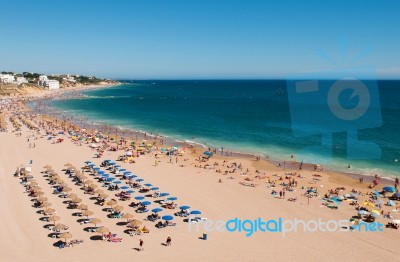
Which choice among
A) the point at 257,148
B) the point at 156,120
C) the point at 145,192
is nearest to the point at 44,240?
the point at 145,192

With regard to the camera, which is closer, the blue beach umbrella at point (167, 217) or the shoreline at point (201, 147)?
the blue beach umbrella at point (167, 217)

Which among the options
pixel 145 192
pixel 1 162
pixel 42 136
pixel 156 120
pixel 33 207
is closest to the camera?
pixel 33 207

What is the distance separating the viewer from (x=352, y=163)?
37.1 meters

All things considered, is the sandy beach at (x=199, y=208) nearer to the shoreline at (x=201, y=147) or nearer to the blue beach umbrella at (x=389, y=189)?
the blue beach umbrella at (x=389, y=189)

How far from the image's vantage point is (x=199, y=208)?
79.7 feet

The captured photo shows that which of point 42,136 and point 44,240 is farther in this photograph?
point 42,136

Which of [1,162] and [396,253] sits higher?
[1,162]

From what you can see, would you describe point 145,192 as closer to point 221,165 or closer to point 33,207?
point 33,207

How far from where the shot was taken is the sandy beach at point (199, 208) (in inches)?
725

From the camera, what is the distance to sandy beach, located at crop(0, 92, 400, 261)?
725 inches

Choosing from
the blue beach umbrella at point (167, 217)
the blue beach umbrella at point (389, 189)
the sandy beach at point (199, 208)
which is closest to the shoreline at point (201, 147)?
the sandy beach at point (199, 208)

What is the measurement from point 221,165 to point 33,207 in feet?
61.4

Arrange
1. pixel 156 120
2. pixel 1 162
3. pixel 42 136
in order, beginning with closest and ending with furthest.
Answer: pixel 1 162, pixel 42 136, pixel 156 120

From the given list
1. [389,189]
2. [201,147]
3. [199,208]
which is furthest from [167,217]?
[201,147]
